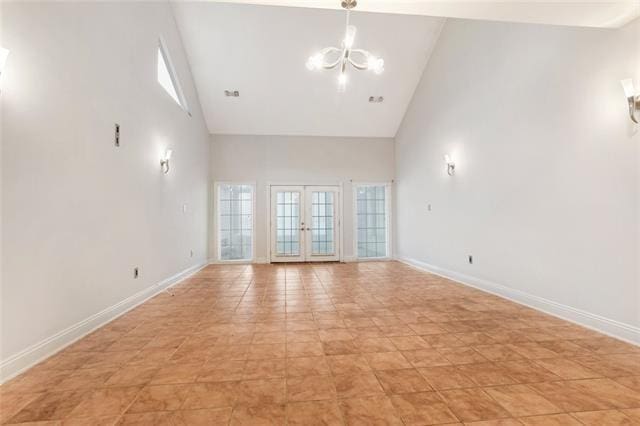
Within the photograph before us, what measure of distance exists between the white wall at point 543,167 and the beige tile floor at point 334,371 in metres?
0.48

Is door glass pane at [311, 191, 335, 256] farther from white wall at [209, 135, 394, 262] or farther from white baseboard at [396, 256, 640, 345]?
white baseboard at [396, 256, 640, 345]

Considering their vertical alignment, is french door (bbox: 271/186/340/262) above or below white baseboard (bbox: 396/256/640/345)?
above

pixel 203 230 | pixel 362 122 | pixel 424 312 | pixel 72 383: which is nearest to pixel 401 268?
pixel 424 312

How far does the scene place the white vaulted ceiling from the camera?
5.26 metres

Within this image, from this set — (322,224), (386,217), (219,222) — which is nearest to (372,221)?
(386,217)

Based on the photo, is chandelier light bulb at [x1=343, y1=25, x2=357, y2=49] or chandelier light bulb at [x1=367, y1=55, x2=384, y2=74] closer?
chandelier light bulb at [x1=343, y1=25, x2=357, y2=49]

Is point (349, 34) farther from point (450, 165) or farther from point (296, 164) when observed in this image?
point (296, 164)

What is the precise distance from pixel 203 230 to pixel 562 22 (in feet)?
22.2

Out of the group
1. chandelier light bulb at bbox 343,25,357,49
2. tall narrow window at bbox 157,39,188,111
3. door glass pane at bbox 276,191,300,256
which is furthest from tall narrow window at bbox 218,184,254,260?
chandelier light bulb at bbox 343,25,357,49

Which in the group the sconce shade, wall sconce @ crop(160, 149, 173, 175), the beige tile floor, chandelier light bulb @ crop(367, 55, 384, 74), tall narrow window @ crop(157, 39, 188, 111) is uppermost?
tall narrow window @ crop(157, 39, 188, 111)

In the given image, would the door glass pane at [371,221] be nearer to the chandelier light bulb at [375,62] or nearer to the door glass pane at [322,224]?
the door glass pane at [322,224]

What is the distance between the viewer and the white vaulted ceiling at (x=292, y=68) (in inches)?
207

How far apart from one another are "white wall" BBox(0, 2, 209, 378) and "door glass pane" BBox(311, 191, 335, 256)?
3905 millimetres

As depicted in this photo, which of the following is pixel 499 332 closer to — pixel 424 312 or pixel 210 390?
pixel 424 312
